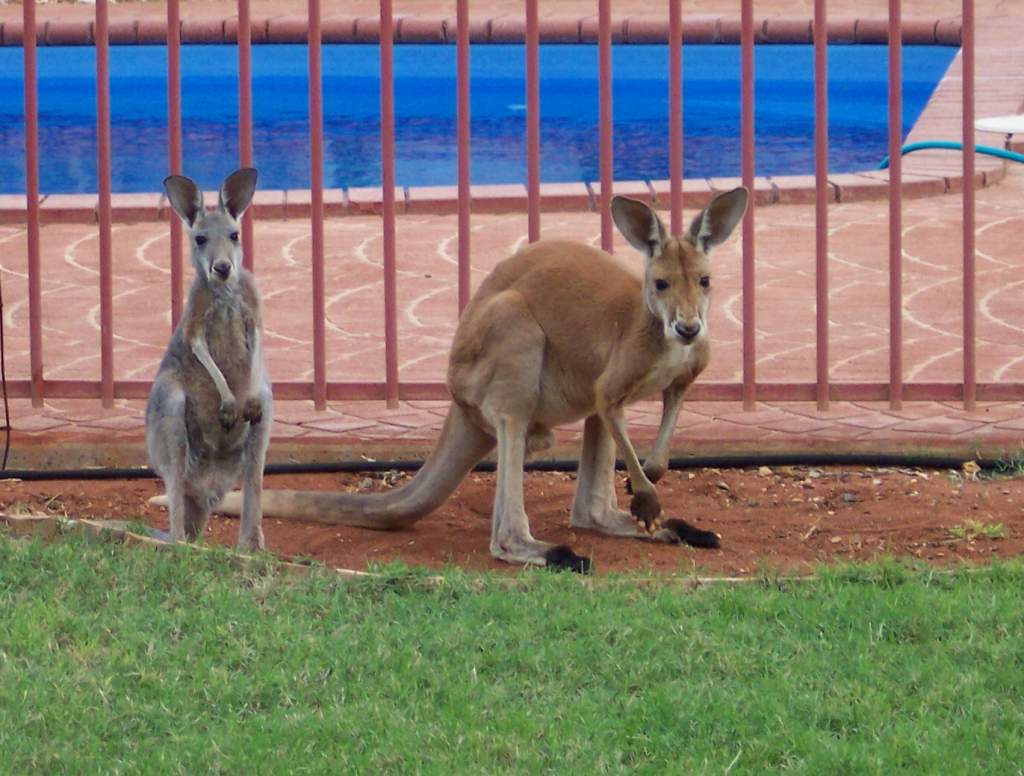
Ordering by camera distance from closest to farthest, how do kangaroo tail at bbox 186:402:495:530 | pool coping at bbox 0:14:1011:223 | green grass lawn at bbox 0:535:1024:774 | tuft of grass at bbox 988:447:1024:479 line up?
1. green grass lawn at bbox 0:535:1024:774
2. kangaroo tail at bbox 186:402:495:530
3. tuft of grass at bbox 988:447:1024:479
4. pool coping at bbox 0:14:1011:223

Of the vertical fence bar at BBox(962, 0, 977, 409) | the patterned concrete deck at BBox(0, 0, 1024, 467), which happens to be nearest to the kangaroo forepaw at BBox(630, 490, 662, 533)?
the patterned concrete deck at BBox(0, 0, 1024, 467)

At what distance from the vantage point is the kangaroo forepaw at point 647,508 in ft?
14.3

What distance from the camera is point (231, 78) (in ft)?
49.6

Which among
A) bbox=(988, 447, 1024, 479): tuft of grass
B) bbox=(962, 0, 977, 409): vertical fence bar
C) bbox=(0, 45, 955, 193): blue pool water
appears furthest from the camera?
bbox=(0, 45, 955, 193): blue pool water

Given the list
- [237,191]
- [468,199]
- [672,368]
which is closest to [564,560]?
[672,368]

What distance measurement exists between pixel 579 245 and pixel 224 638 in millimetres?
1530

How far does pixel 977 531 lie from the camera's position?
4.59m

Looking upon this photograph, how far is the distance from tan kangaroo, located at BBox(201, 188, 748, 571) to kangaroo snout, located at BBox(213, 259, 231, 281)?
65 centimetres

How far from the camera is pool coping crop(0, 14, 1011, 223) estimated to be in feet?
27.9

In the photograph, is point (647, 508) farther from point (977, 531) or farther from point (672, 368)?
point (977, 531)

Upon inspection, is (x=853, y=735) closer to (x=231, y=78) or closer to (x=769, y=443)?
(x=769, y=443)

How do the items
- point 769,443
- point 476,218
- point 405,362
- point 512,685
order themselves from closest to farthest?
point 512,685 → point 769,443 → point 405,362 → point 476,218

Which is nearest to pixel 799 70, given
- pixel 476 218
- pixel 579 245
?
pixel 476 218

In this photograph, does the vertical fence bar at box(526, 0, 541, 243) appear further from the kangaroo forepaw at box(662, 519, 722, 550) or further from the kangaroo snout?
the kangaroo snout
